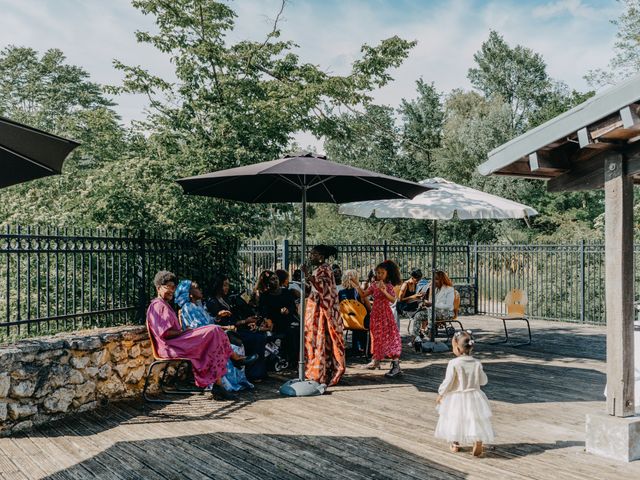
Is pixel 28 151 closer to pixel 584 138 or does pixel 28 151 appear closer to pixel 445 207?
pixel 584 138

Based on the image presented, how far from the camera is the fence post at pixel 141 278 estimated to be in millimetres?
6797

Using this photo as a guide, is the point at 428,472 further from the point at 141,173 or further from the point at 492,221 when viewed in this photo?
the point at 492,221

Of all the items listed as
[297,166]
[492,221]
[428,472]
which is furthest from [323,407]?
[492,221]

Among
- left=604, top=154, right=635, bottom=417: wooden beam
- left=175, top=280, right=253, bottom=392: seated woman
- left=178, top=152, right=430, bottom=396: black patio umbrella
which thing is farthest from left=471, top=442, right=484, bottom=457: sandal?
left=175, top=280, right=253, bottom=392: seated woman

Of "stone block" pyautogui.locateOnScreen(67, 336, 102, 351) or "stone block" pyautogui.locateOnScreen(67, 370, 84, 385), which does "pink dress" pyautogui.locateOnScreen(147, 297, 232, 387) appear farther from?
"stone block" pyautogui.locateOnScreen(67, 370, 84, 385)

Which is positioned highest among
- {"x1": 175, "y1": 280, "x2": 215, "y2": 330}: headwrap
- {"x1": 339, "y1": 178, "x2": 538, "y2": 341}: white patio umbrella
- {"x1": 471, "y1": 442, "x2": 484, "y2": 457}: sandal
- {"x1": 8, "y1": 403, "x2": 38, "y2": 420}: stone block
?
{"x1": 339, "y1": 178, "x2": 538, "y2": 341}: white patio umbrella

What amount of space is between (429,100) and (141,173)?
28.8 meters

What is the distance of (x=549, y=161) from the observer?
502cm

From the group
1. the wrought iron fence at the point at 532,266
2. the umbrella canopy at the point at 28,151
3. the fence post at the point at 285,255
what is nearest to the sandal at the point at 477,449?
the umbrella canopy at the point at 28,151

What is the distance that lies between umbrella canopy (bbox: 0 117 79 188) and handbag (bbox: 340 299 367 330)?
4.71m

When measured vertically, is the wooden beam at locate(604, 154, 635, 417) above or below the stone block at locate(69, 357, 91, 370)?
above

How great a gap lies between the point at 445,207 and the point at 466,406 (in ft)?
13.7

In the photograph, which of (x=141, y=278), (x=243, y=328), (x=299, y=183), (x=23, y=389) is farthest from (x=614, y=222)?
(x=23, y=389)

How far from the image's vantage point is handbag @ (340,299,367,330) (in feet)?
26.7
